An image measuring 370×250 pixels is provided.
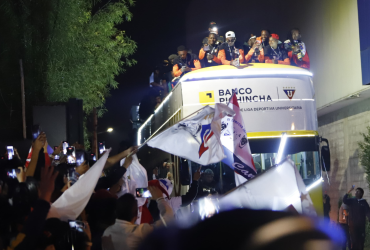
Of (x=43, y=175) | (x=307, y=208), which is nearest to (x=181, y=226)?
(x=43, y=175)

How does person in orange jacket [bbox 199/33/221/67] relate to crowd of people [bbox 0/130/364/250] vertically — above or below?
above

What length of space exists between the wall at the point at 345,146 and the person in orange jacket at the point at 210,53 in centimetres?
774

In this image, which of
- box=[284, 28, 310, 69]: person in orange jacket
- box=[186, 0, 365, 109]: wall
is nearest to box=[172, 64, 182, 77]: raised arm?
box=[284, 28, 310, 69]: person in orange jacket

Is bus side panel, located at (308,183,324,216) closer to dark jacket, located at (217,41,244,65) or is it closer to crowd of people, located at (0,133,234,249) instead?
dark jacket, located at (217,41,244,65)

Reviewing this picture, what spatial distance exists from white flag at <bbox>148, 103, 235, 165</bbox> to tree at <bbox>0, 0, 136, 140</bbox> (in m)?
7.43

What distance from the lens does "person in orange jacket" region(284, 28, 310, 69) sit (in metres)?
11.9

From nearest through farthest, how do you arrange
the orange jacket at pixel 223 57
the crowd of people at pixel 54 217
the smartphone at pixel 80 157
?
the crowd of people at pixel 54 217 → the smartphone at pixel 80 157 → the orange jacket at pixel 223 57

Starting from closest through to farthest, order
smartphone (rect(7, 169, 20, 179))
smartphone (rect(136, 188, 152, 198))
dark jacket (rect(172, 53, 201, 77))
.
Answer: smartphone (rect(7, 169, 20, 179)) → smartphone (rect(136, 188, 152, 198)) → dark jacket (rect(172, 53, 201, 77))

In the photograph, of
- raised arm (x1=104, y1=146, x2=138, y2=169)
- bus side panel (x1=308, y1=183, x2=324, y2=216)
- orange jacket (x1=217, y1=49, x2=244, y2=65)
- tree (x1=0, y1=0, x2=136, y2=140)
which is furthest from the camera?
tree (x1=0, y1=0, x2=136, y2=140)

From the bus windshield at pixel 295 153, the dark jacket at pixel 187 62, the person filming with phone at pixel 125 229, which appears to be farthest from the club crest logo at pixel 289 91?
the person filming with phone at pixel 125 229

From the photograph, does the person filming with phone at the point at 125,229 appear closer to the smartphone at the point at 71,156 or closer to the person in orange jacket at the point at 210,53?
the smartphone at the point at 71,156

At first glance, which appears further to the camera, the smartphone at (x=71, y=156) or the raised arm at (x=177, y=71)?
the raised arm at (x=177, y=71)

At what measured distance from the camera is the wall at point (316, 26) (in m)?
18.3

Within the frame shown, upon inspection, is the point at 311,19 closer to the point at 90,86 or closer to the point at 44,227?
the point at 90,86
